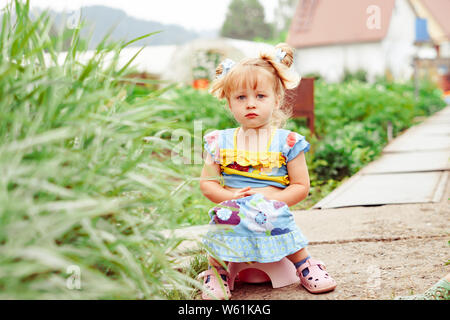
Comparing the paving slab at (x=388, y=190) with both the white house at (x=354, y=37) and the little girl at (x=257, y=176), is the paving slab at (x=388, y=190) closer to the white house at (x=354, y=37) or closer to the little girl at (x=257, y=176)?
the little girl at (x=257, y=176)

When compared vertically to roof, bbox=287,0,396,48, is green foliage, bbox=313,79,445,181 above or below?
below

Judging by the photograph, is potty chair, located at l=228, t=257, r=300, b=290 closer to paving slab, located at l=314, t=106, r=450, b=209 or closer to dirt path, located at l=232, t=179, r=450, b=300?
dirt path, located at l=232, t=179, r=450, b=300

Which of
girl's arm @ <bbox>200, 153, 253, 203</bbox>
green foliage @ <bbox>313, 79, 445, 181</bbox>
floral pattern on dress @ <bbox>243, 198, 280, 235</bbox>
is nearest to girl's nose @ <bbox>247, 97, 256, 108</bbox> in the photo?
girl's arm @ <bbox>200, 153, 253, 203</bbox>

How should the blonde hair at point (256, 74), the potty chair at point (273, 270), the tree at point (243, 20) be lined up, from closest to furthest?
1. the potty chair at point (273, 270)
2. the blonde hair at point (256, 74)
3. the tree at point (243, 20)

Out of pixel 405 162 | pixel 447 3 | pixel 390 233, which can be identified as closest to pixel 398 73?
pixel 447 3

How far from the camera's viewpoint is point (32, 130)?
1202mm

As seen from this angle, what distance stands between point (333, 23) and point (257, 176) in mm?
25886

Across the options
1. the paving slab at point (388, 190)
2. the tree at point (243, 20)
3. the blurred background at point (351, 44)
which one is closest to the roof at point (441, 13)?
the blurred background at point (351, 44)

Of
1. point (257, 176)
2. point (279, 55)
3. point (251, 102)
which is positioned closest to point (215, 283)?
point (257, 176)

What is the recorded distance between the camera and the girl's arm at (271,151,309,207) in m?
2.12

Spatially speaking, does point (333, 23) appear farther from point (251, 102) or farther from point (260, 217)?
point (260, 217)

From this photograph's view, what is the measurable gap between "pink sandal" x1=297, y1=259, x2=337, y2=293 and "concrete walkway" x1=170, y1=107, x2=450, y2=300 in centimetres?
3

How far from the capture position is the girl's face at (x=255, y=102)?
7.13ft

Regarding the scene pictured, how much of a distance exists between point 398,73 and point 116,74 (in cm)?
2377
